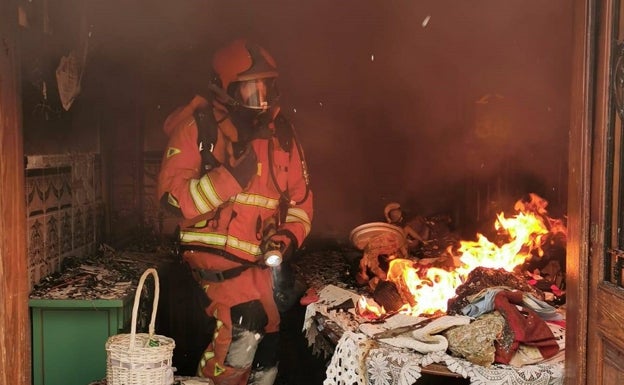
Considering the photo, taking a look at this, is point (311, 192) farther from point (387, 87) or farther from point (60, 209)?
point (387, 87)

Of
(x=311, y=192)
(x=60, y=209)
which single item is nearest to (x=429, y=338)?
(x=311, y=192)

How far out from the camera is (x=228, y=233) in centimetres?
543

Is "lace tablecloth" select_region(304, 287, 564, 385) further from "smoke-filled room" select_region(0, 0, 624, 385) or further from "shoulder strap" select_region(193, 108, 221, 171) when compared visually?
"shoulder strap" select_region(193, 108, 221, 171)

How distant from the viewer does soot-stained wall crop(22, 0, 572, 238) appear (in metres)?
7.32

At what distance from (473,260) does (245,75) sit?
2.59 meters

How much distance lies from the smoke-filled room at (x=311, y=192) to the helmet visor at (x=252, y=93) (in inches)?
0.7

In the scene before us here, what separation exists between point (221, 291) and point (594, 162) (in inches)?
125

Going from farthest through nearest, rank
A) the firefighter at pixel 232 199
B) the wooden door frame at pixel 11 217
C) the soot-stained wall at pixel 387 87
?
the soot-stained wall at pixel 387 87 < the firefighter at pixel 232 199 < the wooden door frame at pixel 11 217

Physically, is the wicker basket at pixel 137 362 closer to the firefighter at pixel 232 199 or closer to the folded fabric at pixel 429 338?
the firefighter at pixel 232 199

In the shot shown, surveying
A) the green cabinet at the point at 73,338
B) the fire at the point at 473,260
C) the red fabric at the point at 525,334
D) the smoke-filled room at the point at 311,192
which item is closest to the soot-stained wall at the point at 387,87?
the smoke-filled room at the point at 311,192

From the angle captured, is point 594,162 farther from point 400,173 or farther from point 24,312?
point 400,173

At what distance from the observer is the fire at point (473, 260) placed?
5.59 metres

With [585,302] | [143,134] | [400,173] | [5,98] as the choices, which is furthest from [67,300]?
[400,173]

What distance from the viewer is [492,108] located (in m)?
7.85
